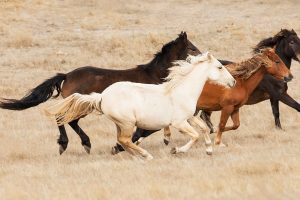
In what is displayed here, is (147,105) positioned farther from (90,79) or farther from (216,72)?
(90,79)

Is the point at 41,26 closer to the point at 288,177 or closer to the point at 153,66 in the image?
the point at 153,66

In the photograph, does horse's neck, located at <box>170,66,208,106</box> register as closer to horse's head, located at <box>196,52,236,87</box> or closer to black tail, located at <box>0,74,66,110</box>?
horse's head, located at <box>196,52,236,87</box>

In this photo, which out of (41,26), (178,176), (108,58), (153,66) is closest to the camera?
(178,176)

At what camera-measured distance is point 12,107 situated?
10898 mm

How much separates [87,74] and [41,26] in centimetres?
2028

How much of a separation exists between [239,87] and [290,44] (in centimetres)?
235

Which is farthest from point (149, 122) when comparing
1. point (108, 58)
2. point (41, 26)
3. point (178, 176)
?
point (41, 26)

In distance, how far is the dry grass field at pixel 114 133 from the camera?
24.2 ft

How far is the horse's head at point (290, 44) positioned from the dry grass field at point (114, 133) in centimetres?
132

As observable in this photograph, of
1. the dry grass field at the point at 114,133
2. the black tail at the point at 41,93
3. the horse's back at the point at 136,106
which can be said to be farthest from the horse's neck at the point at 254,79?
the black tail at the point at 41,93

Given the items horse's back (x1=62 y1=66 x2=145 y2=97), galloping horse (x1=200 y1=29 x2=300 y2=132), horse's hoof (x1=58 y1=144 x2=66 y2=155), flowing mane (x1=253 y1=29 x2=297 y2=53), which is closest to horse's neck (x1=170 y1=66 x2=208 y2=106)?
horse's back (x1=62 y1=66 x2=145 y2=97)

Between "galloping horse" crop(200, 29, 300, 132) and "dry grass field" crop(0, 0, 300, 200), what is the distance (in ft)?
1.64

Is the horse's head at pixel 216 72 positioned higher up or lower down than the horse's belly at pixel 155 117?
higher up

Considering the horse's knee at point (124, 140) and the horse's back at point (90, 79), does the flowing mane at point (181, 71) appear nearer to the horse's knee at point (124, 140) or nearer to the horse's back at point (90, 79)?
the horse's knee at point (124, 140)
